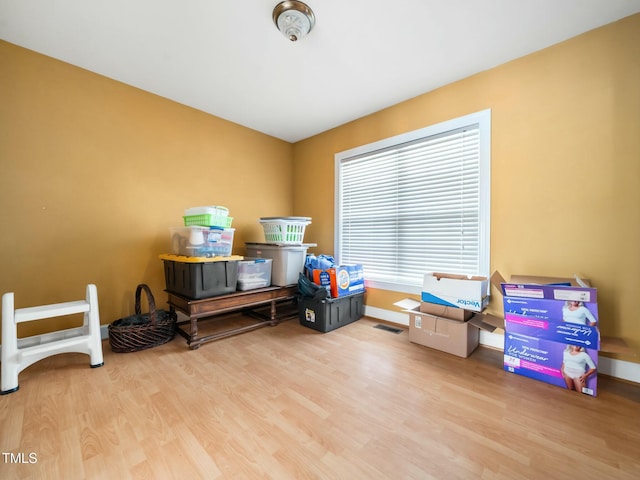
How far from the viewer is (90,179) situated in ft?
6.88

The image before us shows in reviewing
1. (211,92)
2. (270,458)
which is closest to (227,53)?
(211,92)

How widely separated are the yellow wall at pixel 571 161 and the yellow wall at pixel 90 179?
274cm

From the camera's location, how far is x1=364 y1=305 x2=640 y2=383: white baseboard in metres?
1.54

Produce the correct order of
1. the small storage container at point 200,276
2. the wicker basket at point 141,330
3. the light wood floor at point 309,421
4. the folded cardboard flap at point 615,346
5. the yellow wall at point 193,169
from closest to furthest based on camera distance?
the light wood floor at point 309,421 < the folded cardboard flap at point 615,346 < the yellow wall at point 193,169 < the wicker basket at point 141,330 < the small storage container at point 200,276

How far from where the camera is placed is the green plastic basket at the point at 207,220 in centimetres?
210

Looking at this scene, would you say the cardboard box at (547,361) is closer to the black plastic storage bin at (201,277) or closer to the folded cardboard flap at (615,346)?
the folded cardboard flap at (615,346)

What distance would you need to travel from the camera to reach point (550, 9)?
1.50m

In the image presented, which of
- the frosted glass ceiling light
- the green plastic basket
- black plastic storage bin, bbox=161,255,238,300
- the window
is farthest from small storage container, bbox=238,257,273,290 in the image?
the frosted glass ceiling light

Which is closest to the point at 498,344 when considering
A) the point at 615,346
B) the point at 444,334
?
the point at 444,334

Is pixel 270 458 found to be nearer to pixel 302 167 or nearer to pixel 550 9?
pixel 550 9

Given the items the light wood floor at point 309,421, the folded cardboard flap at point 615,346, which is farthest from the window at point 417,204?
the light wood floor at point 309,421

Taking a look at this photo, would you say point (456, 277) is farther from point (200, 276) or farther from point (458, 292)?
point (200, 276)

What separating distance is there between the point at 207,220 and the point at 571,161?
110 inches

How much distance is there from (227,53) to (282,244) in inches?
66.4
